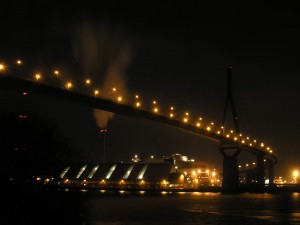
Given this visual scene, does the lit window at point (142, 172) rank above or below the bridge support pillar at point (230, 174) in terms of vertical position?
above

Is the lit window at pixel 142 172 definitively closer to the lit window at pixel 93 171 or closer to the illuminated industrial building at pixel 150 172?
the illuminated industrial building at pixel 150 172

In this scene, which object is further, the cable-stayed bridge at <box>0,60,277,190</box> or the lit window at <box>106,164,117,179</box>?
the lit window at <box>106,164,117,179</box>

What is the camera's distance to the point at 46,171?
82.9 feet

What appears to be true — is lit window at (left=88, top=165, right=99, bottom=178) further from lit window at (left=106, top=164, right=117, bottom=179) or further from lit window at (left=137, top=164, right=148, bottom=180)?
lit window at (left=137, top=164, right=148, bottom=180)

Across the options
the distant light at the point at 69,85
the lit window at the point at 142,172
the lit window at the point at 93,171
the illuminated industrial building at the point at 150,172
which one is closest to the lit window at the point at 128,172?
the illuminated industrial building at the point at 150,172

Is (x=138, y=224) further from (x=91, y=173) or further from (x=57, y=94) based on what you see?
(x=91, y=173)

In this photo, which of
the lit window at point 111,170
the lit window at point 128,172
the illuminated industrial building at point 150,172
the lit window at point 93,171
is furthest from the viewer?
the lit window at point 93,171

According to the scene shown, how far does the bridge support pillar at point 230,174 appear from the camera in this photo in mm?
70688

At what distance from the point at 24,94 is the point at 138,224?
26717 mm

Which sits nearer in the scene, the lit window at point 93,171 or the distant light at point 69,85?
the distant light at point 69,85

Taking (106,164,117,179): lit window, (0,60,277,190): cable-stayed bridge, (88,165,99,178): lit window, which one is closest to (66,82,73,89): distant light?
(0,60,277,190): cable-stayed bridge

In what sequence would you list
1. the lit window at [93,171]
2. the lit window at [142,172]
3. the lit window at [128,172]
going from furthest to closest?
the lit window at [93,171] < the lit window at [128,172] < the lit window at [142,172]

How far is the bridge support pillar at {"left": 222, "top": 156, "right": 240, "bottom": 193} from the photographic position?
70688mm

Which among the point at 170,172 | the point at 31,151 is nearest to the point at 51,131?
the point at 31,151
